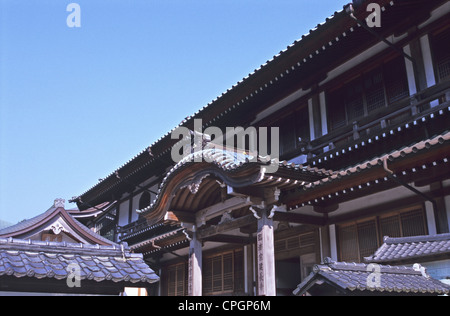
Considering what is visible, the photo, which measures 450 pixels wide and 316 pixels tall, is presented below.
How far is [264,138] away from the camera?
1436cm

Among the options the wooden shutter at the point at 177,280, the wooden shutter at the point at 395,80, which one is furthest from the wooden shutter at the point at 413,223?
the wooden shutter at the point at 177,280

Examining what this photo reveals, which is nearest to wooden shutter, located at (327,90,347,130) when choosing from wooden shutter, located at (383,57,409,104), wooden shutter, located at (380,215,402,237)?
wooden shutter, located at (383,57,409,104)

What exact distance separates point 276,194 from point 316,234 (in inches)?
89.9

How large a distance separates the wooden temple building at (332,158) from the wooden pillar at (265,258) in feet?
0.08

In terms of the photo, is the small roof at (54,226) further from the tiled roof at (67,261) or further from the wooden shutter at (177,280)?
the wooden shutter at (177,280)

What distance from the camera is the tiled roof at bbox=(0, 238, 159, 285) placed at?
21.7ft

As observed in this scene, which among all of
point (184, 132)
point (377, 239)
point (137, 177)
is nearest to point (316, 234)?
point (377, 239)

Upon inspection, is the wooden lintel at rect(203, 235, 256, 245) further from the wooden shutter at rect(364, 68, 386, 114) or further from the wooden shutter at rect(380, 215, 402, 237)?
the wooden shutter at rect(364, 68, 386, 114)

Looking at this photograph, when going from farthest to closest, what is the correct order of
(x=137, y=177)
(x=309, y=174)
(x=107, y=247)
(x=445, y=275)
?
(x=137, y=177), (x=309, y=174), (x=107, y=247), (x=445, y=275)

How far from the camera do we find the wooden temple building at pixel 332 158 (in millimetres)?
9305

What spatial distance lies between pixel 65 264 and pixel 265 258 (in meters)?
4.27

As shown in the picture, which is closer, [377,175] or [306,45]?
[377,175]

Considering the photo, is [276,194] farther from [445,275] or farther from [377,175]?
[445,275]
